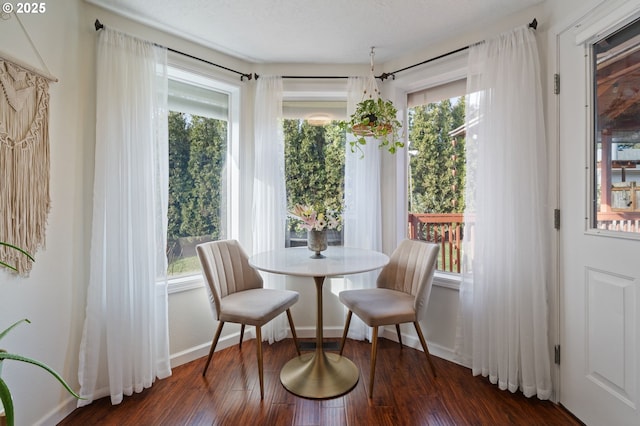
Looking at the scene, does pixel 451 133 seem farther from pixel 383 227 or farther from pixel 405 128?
pixel 383 227

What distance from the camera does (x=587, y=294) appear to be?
Result: 176 cm

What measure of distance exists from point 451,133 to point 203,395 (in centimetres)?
269

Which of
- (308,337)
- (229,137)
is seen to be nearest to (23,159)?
(229,137)

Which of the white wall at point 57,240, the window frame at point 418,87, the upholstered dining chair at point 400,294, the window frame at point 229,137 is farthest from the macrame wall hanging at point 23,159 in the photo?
the window frame at point 418,87

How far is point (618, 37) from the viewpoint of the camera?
161 centimetres

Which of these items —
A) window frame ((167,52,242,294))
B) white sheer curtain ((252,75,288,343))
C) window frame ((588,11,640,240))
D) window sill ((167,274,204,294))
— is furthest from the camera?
white sheer curtain ((252,75,288,343))

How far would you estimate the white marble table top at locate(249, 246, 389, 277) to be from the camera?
1881 mm

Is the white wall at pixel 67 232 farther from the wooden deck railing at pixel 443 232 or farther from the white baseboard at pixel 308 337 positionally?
the wooden deck railing at pixel 443 232

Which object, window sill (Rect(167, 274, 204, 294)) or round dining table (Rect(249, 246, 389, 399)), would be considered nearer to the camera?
round dining table (Rect(249, 246, 389, 399))

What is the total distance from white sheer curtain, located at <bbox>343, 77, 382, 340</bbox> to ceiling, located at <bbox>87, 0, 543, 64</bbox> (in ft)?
1.20

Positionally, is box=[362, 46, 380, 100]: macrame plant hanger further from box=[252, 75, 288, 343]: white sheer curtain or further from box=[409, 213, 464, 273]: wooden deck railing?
box=[409, 213, 464, 273]: wooden deck railing

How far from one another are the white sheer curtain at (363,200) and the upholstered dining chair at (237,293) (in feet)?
2.19

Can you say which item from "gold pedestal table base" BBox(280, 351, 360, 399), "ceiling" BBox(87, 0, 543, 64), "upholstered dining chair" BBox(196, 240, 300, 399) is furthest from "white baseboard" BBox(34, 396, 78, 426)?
"ceiling" BBox(87, 0, 543, 64)

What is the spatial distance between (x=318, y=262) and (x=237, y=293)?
2.43 ft
